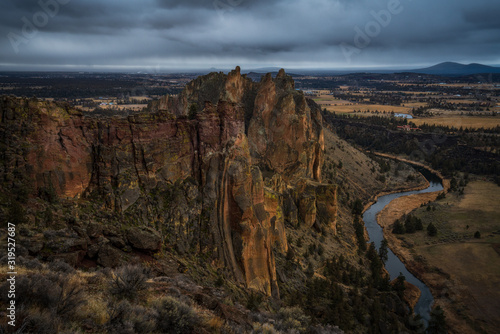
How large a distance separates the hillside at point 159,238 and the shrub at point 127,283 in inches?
1.9

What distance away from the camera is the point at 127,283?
11844 mm

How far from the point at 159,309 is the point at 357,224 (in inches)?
2308

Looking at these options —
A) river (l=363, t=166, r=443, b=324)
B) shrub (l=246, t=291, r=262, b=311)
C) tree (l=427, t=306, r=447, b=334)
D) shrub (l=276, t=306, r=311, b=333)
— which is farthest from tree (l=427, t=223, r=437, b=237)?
shrub (l=276, t=306, r=311, b=333)

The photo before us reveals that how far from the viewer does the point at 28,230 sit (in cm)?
1412

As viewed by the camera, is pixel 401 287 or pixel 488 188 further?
pixel 488 188

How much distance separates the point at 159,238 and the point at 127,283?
603cm

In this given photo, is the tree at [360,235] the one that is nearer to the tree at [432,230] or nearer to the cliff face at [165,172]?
the tree at [432,230]

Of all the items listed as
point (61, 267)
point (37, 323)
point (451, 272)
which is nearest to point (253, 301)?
point (61, 267)

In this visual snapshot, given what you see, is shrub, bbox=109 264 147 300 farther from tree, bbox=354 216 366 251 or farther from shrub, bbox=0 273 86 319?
tree, bbox=354 216 366 251

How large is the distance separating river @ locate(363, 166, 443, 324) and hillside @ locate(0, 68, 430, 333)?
593 cm

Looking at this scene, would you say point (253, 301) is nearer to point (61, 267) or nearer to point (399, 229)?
point (61, 267)

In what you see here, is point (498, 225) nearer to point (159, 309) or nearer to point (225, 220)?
point (225, 220)

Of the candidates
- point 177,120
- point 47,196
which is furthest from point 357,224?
point 47,196

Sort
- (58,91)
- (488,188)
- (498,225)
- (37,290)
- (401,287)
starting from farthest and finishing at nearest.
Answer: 1. (58,91)
2. (488,188)
3. (498,225)
4. (401,287)
5. (37,290)
